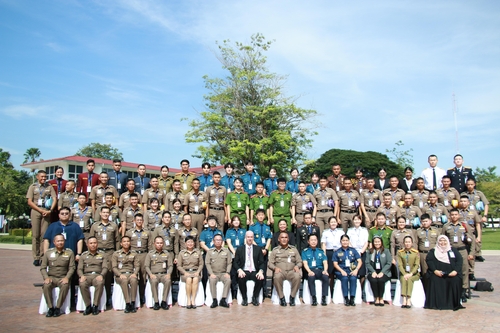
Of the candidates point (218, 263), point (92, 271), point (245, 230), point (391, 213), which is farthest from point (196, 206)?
point (391, 213)

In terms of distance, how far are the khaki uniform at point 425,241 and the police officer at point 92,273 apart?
273 inches

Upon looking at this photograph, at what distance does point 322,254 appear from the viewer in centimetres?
1007

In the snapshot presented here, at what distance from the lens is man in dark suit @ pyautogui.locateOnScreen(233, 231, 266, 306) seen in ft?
32.0

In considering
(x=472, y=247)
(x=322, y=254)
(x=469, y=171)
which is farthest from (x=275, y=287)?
(x=469, y=171)

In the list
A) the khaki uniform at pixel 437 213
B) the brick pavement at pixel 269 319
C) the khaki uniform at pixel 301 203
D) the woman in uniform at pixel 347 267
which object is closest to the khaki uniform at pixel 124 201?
the brick pavement at pixel 269 319

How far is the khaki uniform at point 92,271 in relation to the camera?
348 inches

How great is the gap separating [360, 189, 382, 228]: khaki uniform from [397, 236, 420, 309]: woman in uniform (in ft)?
5.91

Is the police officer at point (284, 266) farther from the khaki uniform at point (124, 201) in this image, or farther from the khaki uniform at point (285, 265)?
the khaki uniform at point (124, 201)

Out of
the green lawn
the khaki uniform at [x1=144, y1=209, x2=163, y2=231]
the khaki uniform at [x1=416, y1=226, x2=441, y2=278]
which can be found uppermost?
the khaki uniform at [x1=144, y1=209, x2=163, y2=231]

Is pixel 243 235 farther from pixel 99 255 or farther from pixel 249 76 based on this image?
pixel 249 76

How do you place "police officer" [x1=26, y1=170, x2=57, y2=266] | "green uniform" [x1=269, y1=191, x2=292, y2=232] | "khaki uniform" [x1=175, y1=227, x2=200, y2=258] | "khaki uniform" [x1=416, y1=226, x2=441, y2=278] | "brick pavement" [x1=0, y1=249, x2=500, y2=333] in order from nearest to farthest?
"brick pavement" [x1=0, y1=249, x2=500, y2=333], "khaki uniform" [x1=416, y1=226, x2=441, y2=278], "khaki uniform" [x1=175, y1=227, x2=200, y2=258], "police officer" [x1=26, y1=170, x2=57, y2=266], "green uniform" [x1=269, y1=191, x2=292, y2=232]

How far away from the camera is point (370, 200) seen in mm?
11570

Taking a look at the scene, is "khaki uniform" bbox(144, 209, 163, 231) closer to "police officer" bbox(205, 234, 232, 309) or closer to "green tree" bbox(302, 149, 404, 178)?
"police officer" bbox(205, 234, 232, 309)

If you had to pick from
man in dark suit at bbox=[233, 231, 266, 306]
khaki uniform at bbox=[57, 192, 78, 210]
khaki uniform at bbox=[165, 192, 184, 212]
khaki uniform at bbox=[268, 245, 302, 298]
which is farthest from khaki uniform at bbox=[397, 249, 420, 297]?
khaki uniform at bbox=[57, 192, 78, 210]
